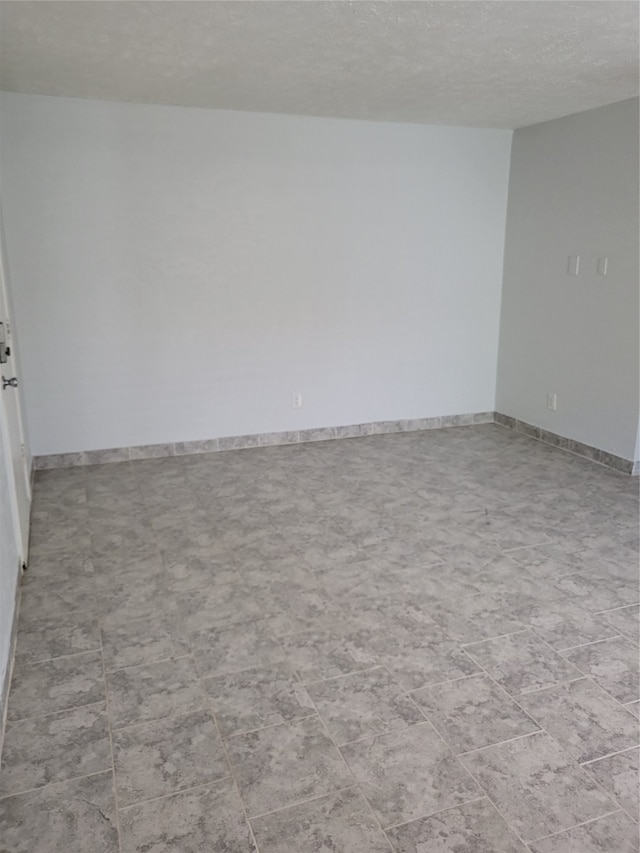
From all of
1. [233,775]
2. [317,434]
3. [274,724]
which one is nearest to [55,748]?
[233,775]

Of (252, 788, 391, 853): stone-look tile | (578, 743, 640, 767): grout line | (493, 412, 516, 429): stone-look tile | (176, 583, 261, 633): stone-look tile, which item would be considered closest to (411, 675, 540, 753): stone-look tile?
(578, 743, 640, 767): grout line

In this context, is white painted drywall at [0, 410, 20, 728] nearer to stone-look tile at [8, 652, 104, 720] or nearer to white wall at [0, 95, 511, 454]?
stone-look tile at [8, 652, 104, 720]

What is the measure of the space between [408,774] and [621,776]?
0.59 metres

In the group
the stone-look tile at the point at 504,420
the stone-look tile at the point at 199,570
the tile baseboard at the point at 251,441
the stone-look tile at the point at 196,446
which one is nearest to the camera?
the stone-look tile at the point at 199,570

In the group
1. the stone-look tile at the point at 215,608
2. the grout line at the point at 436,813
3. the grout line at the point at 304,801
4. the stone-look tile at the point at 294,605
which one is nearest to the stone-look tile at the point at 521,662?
the grout line at the point at 436,813

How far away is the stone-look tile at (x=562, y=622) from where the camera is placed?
96.1 inches

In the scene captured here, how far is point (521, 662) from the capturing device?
230cm

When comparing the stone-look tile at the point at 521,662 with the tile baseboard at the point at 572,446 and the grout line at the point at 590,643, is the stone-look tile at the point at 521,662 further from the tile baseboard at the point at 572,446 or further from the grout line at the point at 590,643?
the tile baseboard at the point at 572,446

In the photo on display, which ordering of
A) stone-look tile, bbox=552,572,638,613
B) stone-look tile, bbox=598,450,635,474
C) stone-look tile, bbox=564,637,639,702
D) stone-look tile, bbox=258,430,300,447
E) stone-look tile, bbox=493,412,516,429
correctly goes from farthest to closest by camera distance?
stone-look tile, bbox=493,412,516,429 → stone-look tile, bbox=258,430,300,447 → stone-look tile, bbox=598,450,635,474 → stone-look tile, bbox=552,572,638,613 → stone-look tile, bbox=564,637,639,702

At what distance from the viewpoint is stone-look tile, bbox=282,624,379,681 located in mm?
2254

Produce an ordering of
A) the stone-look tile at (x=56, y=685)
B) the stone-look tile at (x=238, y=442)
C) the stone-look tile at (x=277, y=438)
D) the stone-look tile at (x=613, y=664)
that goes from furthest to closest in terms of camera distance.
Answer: the stone-look tile at (x=277, y=438)
the stone-look tile at (x=238, y=442)
the stone-look tile at (x=613, y=664)
the stone-look tile at (x=56, y=685)

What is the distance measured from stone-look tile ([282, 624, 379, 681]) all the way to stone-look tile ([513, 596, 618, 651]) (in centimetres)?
67

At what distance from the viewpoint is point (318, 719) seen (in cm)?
202

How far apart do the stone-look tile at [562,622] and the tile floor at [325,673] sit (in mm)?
11
